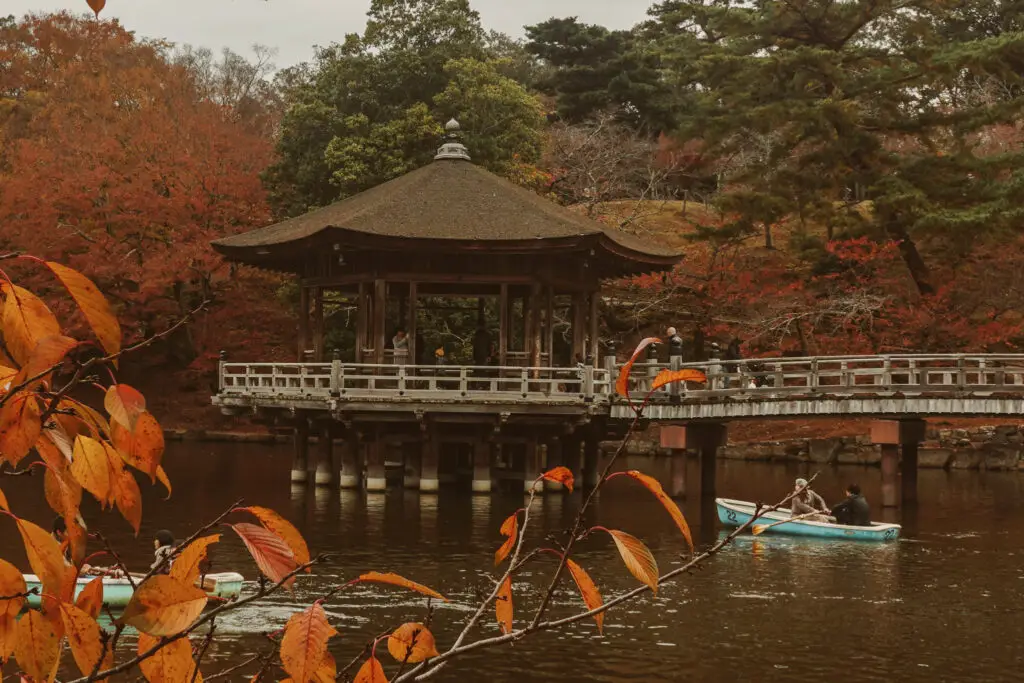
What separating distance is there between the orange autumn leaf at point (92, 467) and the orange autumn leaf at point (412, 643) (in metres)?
0.79

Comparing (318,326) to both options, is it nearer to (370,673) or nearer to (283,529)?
(370,673)

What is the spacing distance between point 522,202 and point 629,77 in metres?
28.9

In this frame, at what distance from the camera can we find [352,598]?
16.7 meters

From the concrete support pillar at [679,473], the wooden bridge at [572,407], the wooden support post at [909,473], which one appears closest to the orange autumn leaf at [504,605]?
the wooden bridge at [572,407]

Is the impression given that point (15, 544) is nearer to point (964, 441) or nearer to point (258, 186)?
point (258, 186)

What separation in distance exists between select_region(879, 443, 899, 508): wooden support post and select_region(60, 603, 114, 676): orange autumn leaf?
26315 mm

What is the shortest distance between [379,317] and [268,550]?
2642 cm

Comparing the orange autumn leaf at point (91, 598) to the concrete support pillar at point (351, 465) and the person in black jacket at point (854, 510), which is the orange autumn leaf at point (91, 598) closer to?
the person in black jacket at point (854, 510)

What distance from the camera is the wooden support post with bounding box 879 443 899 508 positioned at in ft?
90.5

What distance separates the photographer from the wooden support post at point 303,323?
31908 millimetres

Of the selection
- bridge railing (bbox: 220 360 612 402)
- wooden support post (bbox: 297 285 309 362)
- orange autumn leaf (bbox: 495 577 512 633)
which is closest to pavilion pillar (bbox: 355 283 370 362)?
bridge railing (bbox: 220 360 612 402)

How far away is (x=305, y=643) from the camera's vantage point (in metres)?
2.58

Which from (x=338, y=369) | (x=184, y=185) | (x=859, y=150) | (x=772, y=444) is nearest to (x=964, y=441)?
(x=772, y=444)

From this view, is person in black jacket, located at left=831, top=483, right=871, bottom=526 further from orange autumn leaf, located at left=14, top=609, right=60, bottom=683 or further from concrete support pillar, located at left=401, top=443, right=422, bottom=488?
orange autumn leaf, located at left=14, top=609, right=60, bottom=683
